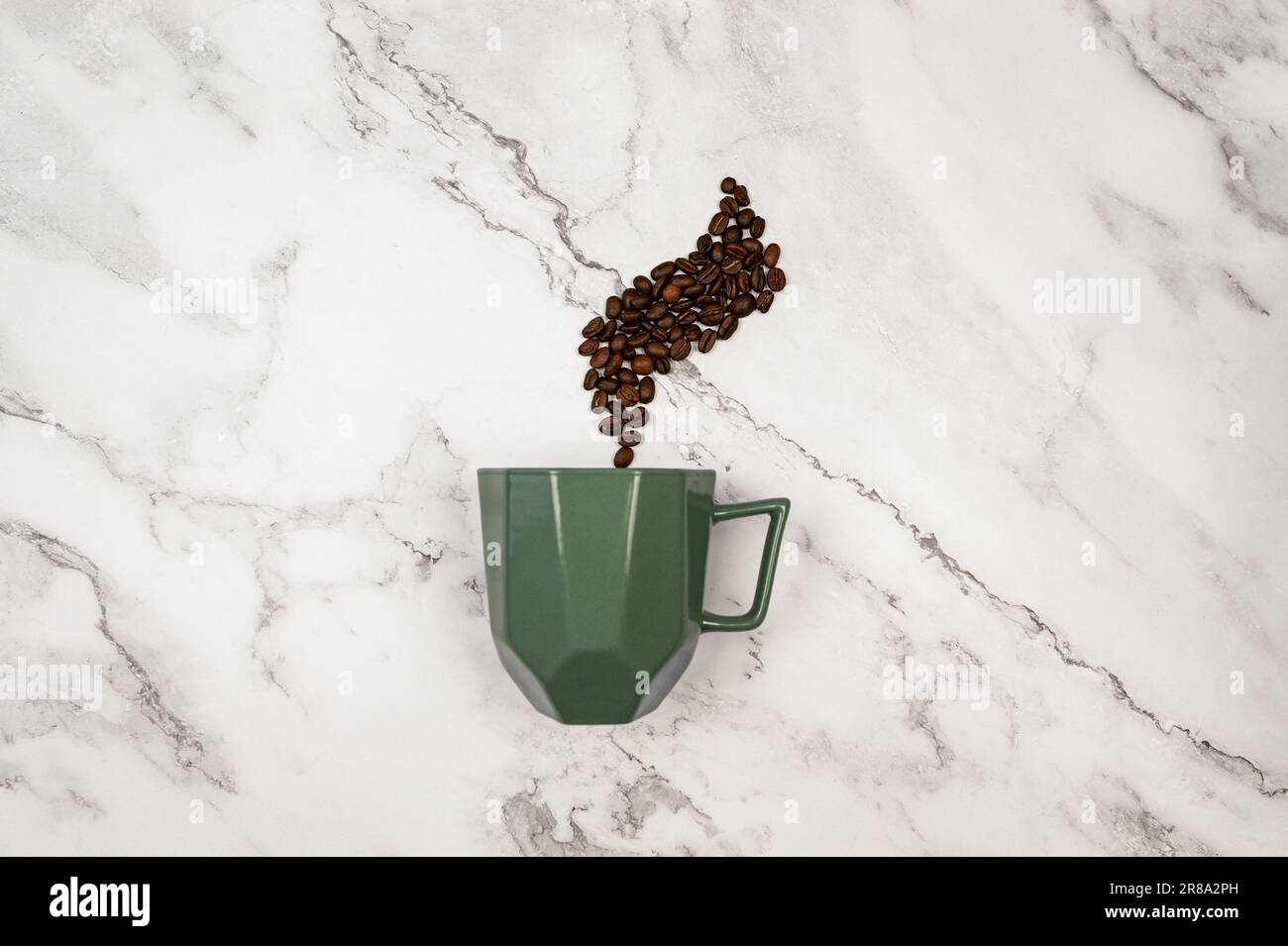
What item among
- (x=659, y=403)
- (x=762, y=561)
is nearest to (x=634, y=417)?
(x=659, y=403)

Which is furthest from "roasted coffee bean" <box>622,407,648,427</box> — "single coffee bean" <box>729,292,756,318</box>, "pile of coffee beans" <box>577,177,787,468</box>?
"single coffee bean" <box>729,292,756,318</box>

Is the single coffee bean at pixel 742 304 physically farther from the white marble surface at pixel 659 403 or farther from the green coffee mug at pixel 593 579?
the green coffee mug at pixel 593 579

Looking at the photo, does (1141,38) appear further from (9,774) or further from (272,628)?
(9,774)

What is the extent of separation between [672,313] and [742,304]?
0.05m

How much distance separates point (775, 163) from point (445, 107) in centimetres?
26

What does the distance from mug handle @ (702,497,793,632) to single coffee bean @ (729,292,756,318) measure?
0.49ft

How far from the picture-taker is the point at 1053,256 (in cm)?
77

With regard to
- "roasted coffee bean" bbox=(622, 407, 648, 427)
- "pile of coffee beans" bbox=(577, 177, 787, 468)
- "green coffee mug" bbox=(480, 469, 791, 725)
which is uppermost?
"pile of coffee beans" bbox=(577, 177, 787, 468)

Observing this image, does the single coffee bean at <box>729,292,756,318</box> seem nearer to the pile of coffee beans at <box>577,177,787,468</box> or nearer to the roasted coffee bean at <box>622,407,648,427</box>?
the pile of coffee beans at <box>577,177,787,468</box>

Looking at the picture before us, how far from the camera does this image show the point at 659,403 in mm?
763

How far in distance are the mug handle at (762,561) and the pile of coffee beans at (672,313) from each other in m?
0.10

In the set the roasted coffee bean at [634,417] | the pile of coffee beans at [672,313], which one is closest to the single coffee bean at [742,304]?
the pile of coffee beans at [672,313]

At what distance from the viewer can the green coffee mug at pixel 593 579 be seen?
0.65 m

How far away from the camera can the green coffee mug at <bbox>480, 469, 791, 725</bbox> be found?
650mm
